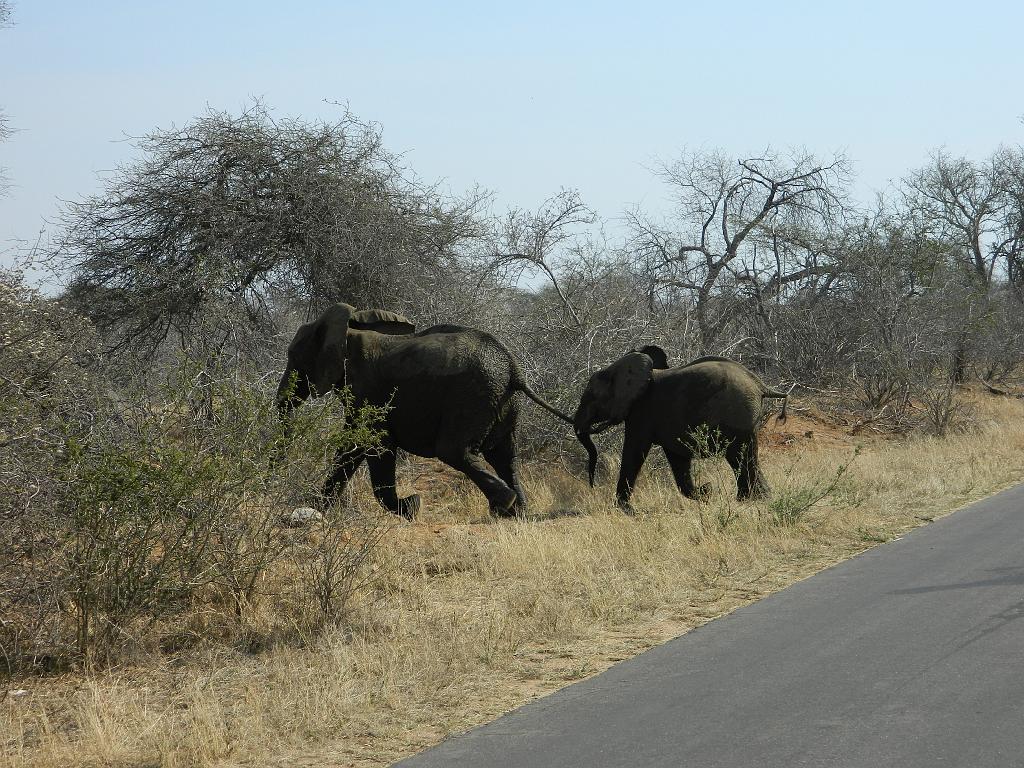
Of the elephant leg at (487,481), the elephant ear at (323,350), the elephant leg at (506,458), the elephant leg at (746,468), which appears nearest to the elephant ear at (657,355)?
the elephant leg at (746,468)

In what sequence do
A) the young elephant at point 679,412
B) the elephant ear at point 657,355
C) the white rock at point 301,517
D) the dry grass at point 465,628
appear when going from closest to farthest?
the dry grass at point 465,628 → the white rock at point 301,517 → the young elephant at point 679,412 → the elephant ear at point 657,355

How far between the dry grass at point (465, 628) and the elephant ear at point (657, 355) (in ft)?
4.51

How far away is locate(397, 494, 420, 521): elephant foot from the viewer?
11656 mm

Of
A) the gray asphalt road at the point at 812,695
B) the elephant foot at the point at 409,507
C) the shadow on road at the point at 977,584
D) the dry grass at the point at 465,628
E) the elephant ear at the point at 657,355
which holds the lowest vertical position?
the shadow on road at the point at 977,584

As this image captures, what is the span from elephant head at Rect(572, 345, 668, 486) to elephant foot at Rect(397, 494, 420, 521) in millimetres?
1976

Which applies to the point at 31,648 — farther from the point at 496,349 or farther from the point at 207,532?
the point at 496,349

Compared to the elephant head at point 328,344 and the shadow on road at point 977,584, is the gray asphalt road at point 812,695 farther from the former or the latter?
the elephant head at point 328,344

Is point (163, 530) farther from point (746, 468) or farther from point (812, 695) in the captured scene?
point (746, 468)

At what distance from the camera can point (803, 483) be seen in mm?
12742

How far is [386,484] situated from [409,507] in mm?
337

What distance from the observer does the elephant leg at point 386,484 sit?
38.5 ft

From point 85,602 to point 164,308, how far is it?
8.09 meters

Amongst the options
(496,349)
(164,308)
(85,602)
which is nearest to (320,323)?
(496,349)

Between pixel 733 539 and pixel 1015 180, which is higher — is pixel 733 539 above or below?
below
